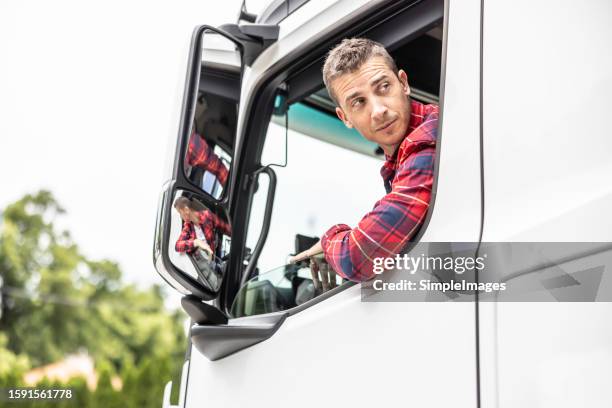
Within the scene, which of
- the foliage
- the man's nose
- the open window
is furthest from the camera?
the foliage

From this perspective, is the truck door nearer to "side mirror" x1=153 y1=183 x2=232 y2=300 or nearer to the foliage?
"side mirror" x1=153 y1=183 x2=232 y2=300

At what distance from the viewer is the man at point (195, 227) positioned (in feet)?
5.57

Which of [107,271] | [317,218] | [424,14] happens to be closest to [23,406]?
[317,218]

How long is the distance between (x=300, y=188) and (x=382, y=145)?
0.63 meters

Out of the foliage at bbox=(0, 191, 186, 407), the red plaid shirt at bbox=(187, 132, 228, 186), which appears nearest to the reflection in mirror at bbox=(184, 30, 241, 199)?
the red plaid shirt at bbox=(187, 132, 228, 186)

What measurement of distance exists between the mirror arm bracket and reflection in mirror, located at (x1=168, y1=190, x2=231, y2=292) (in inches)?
22.6

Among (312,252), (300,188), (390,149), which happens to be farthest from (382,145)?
(300,188)

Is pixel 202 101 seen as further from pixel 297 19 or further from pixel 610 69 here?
pixel 610 69

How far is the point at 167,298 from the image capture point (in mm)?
37531

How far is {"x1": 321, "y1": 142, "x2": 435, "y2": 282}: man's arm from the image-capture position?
52.1 inches

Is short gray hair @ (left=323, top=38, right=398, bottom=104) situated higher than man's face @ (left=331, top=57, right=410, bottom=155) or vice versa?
short gray hair @ (left=323, top=38, right=398, bottom=104)

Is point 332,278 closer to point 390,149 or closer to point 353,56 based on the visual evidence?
point 390,149

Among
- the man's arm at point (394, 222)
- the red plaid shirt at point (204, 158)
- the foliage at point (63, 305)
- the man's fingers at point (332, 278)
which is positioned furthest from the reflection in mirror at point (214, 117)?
the foliage at point (63, 305)

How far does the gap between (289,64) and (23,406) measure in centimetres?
1174
